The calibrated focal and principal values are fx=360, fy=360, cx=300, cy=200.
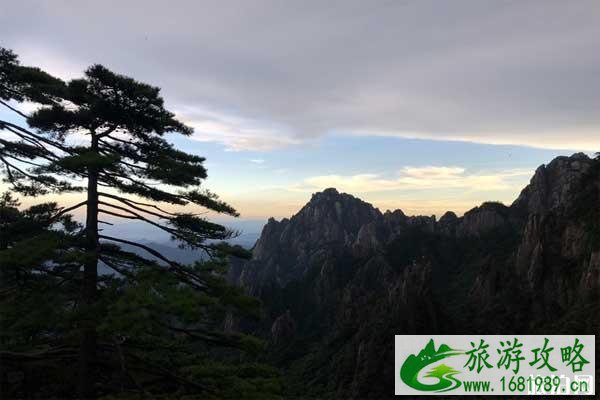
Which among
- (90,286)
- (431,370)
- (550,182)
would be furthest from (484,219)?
(90,286)

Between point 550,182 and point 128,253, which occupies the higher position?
point 550,182

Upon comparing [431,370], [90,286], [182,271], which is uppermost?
[182,271]

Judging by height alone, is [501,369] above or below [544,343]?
below

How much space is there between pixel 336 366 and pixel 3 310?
8066 centimetres

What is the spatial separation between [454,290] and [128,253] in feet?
359

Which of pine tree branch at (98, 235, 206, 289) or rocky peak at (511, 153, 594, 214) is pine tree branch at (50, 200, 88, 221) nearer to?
pine tree branch at (98, 235, 206, 289)

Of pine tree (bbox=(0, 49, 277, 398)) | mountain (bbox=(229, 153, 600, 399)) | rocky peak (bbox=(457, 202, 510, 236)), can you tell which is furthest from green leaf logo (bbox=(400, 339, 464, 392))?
rocky peak (bbox=(457, 202, 510, 236))

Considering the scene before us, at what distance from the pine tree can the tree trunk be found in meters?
0.03

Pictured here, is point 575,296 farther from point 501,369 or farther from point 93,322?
point 93,322

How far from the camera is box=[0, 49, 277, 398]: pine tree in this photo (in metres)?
9.44

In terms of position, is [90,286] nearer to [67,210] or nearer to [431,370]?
[67,210]

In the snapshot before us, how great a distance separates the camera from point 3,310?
9.35 metres

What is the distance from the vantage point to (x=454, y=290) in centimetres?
10488

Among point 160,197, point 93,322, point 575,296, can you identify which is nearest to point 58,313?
point 93,322
